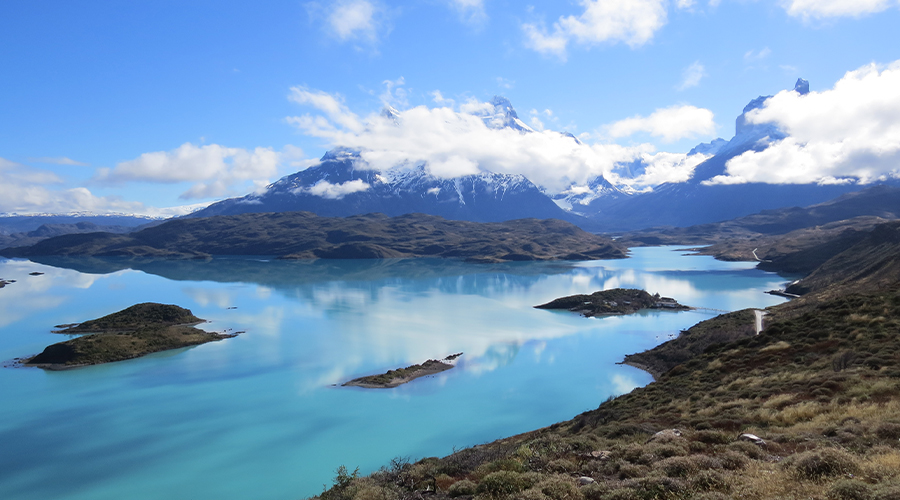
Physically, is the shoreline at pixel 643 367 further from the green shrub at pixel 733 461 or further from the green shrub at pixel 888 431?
the green shrub at pixel 733 461

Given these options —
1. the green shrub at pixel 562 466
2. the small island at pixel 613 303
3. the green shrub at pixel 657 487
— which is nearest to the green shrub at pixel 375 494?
the green shrub at pixel 562 466

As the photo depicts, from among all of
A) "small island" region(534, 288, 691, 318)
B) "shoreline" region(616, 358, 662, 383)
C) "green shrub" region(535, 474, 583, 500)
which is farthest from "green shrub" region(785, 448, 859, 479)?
"small island" region(534, 288, 691, 318)

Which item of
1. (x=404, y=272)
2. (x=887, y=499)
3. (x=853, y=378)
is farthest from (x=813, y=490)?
(x=404, y=272)

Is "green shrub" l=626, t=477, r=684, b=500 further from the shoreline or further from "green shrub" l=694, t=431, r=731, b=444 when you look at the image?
the shoreline

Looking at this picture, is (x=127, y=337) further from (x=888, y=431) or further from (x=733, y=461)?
(x=888, y=431)

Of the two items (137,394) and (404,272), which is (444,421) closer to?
(137,394)

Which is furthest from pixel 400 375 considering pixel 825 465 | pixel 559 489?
pixel 825 465
